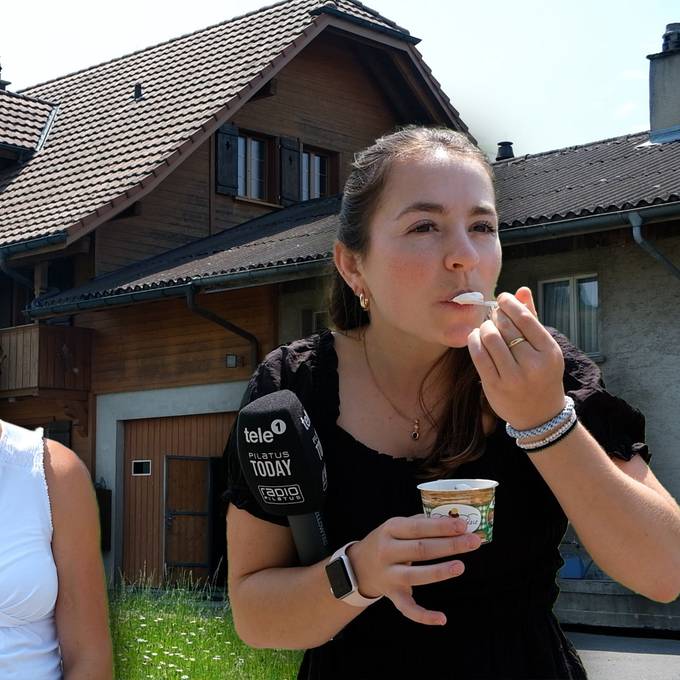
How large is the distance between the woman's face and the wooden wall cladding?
15620 millimetres

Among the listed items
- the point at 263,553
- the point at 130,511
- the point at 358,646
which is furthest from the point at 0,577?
the point at 130,511

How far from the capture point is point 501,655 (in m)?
2.24

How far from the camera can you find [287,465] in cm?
221

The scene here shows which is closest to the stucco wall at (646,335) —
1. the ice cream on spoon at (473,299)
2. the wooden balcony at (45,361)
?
the wooden balcony at (45,361)

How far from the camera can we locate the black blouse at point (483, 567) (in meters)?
2.24

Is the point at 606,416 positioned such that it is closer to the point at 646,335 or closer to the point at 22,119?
the point at 646,335

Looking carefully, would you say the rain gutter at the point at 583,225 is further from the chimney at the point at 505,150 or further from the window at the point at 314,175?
the window at the point at 314,175

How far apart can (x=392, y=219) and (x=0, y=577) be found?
3.57 ft

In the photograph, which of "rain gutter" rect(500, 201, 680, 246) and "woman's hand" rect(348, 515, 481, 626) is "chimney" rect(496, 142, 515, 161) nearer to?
"rain gutter" rect(500, 201, 680, 246)

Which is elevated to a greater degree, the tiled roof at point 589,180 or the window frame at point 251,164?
the window frame at point 251,164

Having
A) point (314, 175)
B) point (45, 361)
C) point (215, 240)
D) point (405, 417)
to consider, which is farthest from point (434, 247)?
point (314, 175)

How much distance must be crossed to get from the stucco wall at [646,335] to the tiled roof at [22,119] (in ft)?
37.9

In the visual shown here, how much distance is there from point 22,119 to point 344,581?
22.5 metres

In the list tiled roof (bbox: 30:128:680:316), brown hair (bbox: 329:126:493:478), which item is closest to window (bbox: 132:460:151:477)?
tiled roof (bbox: 30:128:680:316)
